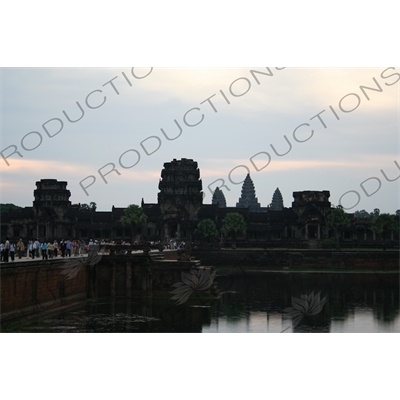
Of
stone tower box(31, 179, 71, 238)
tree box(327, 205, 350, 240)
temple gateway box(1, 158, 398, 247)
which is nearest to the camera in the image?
tree box(327, 205, 350, 240)

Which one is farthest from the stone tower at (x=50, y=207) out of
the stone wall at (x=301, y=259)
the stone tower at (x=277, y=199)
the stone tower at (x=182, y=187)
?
the stone tower at (x=277, y=199)

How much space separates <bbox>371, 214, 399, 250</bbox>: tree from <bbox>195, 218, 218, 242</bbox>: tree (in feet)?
70.7

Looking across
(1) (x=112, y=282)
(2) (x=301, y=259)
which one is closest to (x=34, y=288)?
(1) (x=112, y=282)

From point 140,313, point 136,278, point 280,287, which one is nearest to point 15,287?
point 140,313

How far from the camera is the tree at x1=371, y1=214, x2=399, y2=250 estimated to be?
96.8 meters

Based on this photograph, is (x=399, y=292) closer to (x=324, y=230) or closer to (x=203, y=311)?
(x=203, y=311)

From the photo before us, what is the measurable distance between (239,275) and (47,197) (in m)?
48.6

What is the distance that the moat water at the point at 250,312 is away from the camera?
39219 millimetres

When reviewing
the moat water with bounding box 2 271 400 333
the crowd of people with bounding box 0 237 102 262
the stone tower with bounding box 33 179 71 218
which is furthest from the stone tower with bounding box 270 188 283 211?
the crowd of people with bounding box 0 237 102 262

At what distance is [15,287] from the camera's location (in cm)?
3531

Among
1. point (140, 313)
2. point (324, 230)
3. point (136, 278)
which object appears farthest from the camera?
point (324, 230)

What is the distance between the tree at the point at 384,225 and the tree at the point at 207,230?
21549 mm

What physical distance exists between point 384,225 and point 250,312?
54.5m

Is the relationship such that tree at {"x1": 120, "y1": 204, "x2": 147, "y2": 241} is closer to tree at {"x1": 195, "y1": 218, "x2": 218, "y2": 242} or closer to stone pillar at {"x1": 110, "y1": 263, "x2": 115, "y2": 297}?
tree at {"x1": 195, "y1": 218, "x2": 218, "y2": 242}
